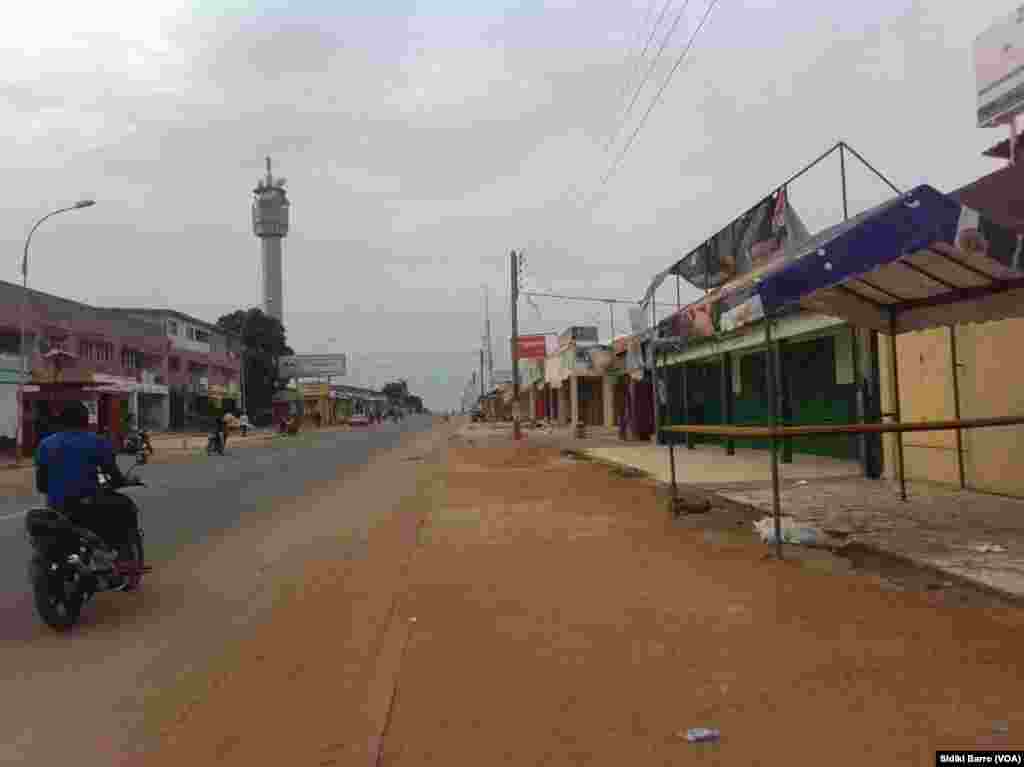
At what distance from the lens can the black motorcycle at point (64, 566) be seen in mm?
5965

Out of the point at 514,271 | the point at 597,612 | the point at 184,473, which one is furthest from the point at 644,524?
the point at 514,271

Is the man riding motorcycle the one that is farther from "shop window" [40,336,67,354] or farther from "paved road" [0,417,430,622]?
"shop window" [40,336,67,354]

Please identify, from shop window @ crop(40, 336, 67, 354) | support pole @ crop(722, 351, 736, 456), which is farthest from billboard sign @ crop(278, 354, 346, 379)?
support pole @ crop(722, 351, 736, 456)

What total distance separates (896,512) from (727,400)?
34.0 ft

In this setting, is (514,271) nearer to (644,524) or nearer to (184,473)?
(184,473)

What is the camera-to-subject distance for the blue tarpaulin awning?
258 inches

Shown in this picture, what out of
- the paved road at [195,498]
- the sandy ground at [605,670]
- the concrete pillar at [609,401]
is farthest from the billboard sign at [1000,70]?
the concrete pillar at [609,401]

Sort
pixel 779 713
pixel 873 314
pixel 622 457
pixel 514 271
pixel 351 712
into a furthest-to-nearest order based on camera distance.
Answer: pixel 514 271 → pixel 622 457 → pixel 873 314 → pixel 351 712 → pixel 779 713

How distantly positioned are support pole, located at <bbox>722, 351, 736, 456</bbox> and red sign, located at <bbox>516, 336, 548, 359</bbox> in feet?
112

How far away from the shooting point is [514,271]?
1403 inches

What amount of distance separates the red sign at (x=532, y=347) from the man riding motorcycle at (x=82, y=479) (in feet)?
162

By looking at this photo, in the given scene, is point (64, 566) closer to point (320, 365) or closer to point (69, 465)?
point (69, 465)

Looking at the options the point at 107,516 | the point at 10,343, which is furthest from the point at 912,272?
the point at 10,343

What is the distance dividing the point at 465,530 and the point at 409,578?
8.77 ft
